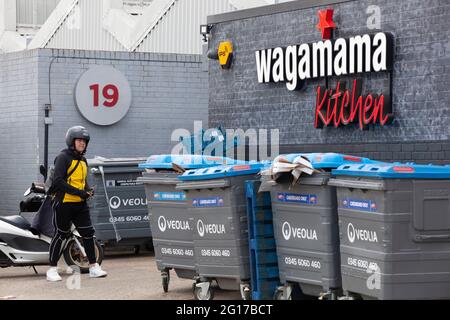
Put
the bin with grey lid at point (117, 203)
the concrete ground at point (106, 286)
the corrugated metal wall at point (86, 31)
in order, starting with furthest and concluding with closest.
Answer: the corrugated metal wall at point (86, 31), the bin with grey lid at point (117, 203), the concrete ground at point (106, 286)

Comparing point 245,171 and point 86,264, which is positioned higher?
point 245,171

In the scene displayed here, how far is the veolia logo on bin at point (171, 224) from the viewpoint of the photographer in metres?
12.2

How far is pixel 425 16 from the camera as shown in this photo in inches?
576

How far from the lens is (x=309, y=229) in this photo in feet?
33.9

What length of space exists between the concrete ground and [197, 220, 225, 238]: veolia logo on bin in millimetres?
A: 844

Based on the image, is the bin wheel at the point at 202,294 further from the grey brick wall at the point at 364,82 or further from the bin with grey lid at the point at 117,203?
the bin with grey lid at the point at 117,203

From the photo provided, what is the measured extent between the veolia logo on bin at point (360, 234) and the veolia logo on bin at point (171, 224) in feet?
8.92

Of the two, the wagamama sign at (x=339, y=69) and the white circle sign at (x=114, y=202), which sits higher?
the wagamama sign at (x=339, y=69)

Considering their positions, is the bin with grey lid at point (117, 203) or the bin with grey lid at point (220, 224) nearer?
the bin with grey lid at point (220, 224)

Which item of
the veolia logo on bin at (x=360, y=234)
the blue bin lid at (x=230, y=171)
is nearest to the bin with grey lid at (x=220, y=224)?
the blue bin lid at (x=230, y=171)

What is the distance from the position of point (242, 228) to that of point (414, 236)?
7.51ft

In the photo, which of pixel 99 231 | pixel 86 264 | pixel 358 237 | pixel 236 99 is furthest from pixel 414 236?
pixel 236 99

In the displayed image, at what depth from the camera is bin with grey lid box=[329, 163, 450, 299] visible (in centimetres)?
929
